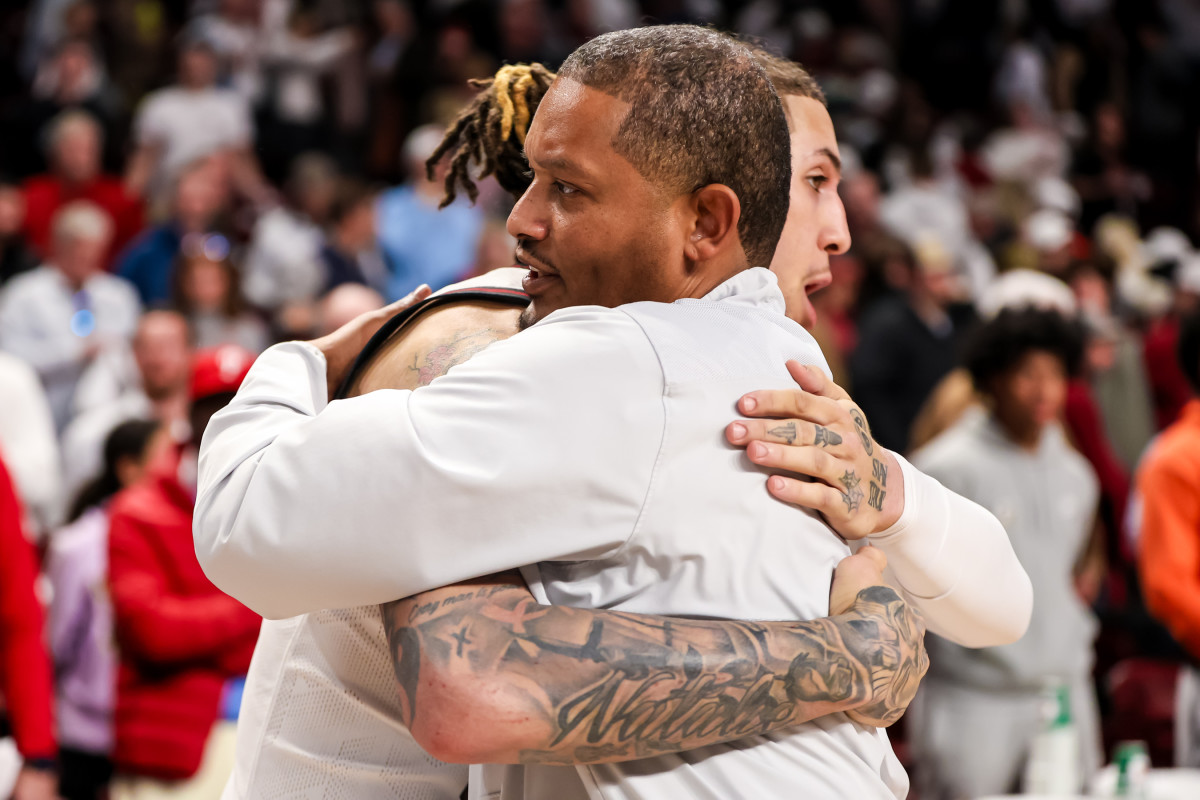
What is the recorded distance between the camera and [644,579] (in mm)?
1455

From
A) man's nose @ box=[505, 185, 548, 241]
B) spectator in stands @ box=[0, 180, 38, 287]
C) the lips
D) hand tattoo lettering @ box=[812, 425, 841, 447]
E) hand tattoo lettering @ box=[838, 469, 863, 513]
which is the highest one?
man's nose @ box=[505, 185, 548, 241]

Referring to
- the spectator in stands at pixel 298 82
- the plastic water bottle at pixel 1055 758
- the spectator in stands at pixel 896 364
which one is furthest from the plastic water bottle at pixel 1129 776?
the spectator in stands at pixel 298 82

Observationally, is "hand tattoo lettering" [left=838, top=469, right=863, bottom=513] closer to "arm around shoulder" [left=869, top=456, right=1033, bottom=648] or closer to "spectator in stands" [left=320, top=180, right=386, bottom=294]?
"arm around shoulder" [left=869, top=456, right=1033, bottom=648]

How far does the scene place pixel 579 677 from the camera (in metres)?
1.38

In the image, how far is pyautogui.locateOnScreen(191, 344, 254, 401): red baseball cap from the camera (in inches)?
158

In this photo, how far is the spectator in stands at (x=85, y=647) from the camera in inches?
166

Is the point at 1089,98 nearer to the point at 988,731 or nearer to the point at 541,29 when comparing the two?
the point at 541,29

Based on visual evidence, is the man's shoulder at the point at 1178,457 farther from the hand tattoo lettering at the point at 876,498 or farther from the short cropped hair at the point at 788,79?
the hand tattoo lettering at the point at 876,498

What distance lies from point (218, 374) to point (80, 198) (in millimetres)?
4134

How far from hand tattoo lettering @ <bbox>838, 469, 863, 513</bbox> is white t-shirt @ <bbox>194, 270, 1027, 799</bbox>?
0.05 metres

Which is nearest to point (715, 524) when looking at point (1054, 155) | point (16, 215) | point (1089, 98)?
point (16, 215)

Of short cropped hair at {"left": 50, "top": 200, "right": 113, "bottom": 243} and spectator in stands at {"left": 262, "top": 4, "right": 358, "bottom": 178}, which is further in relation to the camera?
spectator in stands at {"left": 262, "top": 4, "right": 358, "bottom": 178}

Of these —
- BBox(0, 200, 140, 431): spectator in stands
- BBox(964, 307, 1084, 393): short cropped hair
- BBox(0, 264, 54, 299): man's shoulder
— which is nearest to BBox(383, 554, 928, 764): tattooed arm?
BBox(964, 307, 1084, 393): short cropped hair

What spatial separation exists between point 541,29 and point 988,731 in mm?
7486
